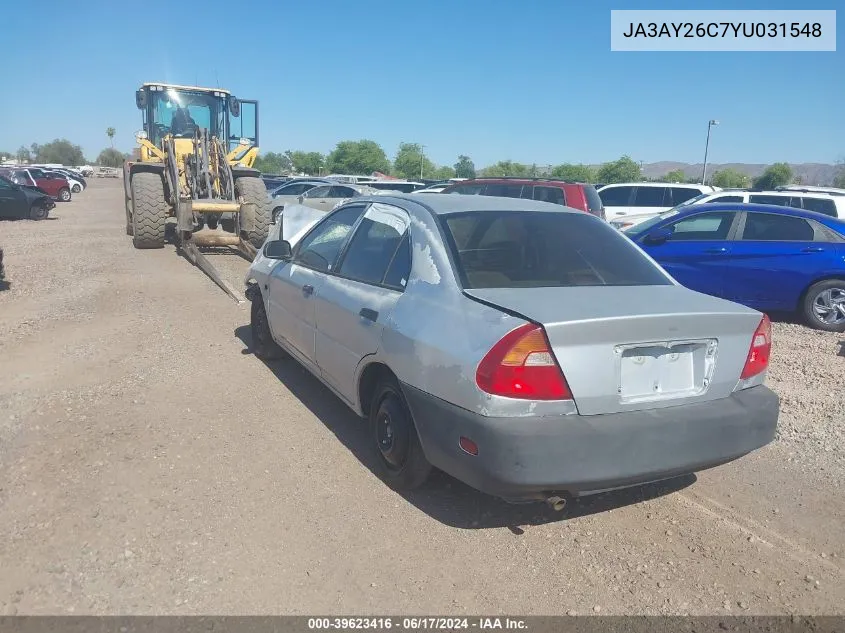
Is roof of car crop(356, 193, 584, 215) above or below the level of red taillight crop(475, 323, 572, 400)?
above

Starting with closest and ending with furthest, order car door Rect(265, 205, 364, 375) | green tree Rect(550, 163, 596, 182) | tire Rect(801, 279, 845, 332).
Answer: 1. car door Rect(265, 205, 364, 375)
2. tire Rect(801, 279, 845, 332)
3. green tree Rect(550, 163, 596, 182)

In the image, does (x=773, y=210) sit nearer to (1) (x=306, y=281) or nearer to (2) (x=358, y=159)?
(1) (x=306, y=281)

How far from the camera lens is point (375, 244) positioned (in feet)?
14.1

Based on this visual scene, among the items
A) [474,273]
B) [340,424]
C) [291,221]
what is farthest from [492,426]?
[291,221]

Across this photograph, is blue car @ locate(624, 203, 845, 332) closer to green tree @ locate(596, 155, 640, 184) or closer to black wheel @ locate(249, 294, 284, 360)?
black wheel @ locate(249, 294, 284, 360)

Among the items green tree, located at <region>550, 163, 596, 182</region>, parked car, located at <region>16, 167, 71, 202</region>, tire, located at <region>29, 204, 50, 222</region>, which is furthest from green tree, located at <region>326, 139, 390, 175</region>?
tire, located at <region>29, 204, 50, 222</region>

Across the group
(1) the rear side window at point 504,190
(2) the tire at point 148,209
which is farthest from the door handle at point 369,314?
(2) the tire at point 148,209

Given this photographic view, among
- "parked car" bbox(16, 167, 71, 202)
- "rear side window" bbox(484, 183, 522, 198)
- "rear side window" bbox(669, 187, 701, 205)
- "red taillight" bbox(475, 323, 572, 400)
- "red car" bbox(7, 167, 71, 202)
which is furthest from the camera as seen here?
"parked car" bbox(16, 167, 71, 202)

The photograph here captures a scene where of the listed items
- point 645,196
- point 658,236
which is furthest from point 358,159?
point 658,236

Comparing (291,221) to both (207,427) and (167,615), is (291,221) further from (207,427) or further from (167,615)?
(167,615)

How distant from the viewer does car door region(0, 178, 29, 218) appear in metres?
21.7

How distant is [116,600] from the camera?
2793 mm

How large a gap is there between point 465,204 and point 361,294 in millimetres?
864

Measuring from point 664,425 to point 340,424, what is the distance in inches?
95.2
